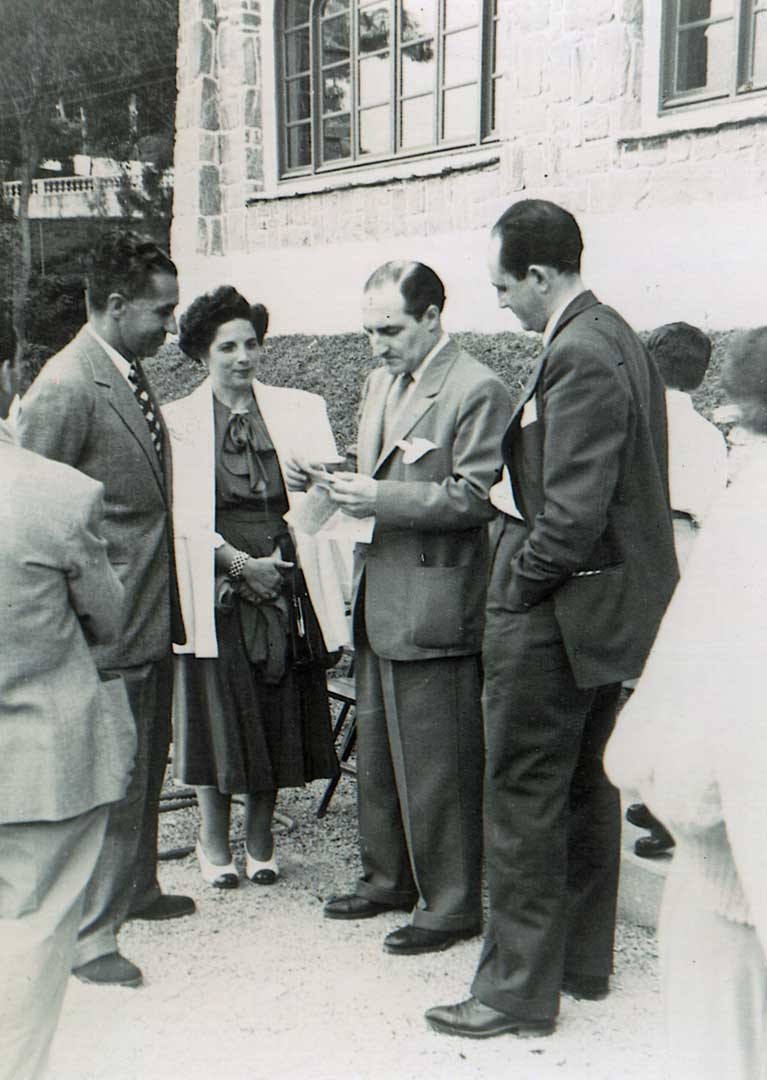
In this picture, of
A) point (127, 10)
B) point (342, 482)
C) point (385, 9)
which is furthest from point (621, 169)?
point (127, 10)

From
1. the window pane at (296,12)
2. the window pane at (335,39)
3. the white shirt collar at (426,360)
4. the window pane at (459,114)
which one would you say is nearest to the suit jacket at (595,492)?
the white shirt collar at (426,360)

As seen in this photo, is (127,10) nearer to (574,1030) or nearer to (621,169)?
(621,169)

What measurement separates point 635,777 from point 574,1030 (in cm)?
127

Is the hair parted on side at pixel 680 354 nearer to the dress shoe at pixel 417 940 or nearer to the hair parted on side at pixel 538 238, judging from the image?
the hair parted on side at pixel 538 238

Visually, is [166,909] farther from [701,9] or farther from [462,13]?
[462,13]

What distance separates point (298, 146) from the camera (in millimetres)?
9844

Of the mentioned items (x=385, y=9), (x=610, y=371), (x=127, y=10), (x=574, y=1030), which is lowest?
(x=574, y=1030)

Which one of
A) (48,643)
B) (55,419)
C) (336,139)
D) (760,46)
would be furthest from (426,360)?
(336,139)

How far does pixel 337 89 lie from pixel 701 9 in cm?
445

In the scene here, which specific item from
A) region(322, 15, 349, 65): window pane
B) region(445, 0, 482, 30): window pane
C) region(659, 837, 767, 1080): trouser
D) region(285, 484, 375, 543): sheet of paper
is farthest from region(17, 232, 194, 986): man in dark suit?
region(322, 15, 349, 65): window pane

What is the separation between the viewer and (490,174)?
762cm

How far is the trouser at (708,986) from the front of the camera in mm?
1810

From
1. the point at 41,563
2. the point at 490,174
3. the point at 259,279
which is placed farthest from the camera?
the point at 259,279

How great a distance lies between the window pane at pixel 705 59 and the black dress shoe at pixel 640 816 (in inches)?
116
